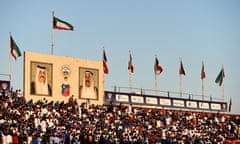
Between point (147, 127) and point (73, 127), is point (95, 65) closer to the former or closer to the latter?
point (147, 127)

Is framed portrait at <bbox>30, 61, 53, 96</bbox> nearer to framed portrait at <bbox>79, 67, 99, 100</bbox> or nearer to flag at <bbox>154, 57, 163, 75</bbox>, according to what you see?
framed portrait at <bbox>79, 67, 99, 100</bbox>

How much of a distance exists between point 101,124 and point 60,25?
917 centimetres

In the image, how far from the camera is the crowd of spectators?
133 feet

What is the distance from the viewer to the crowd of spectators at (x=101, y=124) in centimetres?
4047

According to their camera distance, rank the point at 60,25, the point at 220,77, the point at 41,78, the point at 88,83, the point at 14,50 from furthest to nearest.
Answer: the point at 220,77, the point at 88,83, the point at 60,25, the point at 41,78, the point at 14,50

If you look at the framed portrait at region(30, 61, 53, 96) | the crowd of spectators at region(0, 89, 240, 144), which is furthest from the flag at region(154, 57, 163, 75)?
the framed portrait at region(30, 61, 53, 96)

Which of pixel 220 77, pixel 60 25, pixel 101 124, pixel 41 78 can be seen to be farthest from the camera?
pixel 220 77

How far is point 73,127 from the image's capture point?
144 feet

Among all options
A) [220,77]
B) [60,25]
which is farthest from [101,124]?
[220,77]

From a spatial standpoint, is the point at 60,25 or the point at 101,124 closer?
the point at 101,124

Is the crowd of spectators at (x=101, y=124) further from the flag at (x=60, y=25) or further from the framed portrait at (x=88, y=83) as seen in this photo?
the flag at (x=60, y=25)

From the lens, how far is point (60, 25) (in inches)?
2008

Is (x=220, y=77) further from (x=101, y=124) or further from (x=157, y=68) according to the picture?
(x=101, y=124)

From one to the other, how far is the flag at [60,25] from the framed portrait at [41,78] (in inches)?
127
